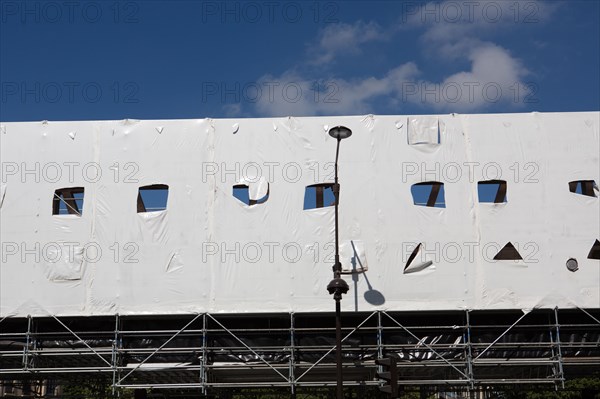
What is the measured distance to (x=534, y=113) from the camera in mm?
19672

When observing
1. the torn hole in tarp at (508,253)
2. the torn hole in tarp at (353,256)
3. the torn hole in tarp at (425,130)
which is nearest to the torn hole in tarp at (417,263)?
the torn hole in tarp at (353,256)

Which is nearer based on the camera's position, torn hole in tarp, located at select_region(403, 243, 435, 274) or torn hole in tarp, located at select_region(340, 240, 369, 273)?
torn hole in tarp, located at select_region(340, 240, 369, 273)

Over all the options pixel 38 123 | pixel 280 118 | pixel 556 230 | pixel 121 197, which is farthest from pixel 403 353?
pixel 38 123

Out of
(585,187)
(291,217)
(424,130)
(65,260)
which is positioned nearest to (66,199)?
(65,260)

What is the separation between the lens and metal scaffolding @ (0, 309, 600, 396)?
59.7ft

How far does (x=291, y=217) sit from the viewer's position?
62.6ft

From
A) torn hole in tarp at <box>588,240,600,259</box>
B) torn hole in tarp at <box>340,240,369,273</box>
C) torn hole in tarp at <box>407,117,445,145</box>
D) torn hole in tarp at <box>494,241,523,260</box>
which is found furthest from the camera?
torn hole in tarp at <box>407,117,445,145</box>

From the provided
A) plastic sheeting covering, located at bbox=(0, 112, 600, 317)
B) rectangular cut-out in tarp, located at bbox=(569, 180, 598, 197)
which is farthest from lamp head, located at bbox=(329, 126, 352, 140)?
rectangular cut-out in tarp, located at bbox=(569, 180, 598, 197)

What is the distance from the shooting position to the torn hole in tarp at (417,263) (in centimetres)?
1859

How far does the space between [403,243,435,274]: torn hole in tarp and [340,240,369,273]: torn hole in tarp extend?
1121mm

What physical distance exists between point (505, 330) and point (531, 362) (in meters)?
1.03

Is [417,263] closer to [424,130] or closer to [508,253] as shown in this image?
[508,253]

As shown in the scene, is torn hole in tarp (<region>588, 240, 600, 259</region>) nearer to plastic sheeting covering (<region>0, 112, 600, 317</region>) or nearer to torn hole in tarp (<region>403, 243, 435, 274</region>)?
plastic sheeting covering (<region>0, 112, 600, 317</region>)


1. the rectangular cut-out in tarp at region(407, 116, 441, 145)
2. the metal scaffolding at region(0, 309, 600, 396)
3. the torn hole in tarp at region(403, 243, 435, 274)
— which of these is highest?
the rectangular cut-out in tarp at region(407, 116, 441, 145)
